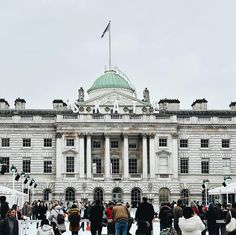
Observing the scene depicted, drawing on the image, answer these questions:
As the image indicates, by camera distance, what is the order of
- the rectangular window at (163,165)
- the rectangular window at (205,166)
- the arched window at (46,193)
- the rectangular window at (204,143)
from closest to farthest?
the arched window at (46,193) < the rectangular window at (163,165) < the rectangular window at (205,166) < the rectangular window at (204,143)

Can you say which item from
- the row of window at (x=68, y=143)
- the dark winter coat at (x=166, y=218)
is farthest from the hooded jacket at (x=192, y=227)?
the row of window at (x=68, y=143)

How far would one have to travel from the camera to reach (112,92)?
252ft

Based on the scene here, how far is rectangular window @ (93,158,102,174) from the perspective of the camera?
240 ft

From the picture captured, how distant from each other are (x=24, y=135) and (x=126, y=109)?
503 inches

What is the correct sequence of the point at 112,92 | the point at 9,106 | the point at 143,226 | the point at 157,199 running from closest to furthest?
the point at 143,226 < the point at 157,199 < the point at 112,92 < the point at 9,106

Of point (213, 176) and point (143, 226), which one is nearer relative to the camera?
point (143, 226)

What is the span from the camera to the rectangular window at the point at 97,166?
73.2m

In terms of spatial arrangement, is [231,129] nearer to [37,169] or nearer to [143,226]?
[37,169]

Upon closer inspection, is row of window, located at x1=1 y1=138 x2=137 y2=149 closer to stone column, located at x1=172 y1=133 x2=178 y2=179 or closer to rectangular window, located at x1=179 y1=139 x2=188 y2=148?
stone column, located at x1=172 y1=133 x2=178 y2=179

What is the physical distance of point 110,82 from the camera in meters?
82.1

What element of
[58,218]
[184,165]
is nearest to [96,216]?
[58,218]

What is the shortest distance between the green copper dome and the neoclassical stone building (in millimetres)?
7000

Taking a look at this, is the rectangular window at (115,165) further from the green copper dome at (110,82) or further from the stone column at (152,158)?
the green copper dome at (110,82)

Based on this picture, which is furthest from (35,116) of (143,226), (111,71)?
(143,226)
